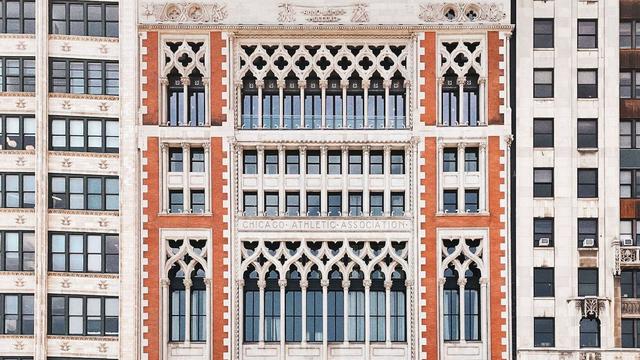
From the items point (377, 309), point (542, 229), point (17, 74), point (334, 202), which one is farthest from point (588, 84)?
point (17, 74)

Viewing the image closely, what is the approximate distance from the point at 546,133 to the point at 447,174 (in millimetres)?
5730

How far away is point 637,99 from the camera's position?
43.1m

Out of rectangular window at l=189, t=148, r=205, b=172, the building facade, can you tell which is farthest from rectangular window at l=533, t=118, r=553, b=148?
rectangular window at l=189, t=148, r=205, b=172

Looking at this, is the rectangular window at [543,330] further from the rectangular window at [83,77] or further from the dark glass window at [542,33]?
the rectangular window at [83,77]

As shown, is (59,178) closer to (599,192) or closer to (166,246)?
(166,246)

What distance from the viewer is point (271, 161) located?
43.4 m

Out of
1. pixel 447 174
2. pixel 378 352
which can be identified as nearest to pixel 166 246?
pixel 378 352

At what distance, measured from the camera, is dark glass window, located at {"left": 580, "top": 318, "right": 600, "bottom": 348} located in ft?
139

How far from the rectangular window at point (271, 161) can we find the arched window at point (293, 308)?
18.0ft

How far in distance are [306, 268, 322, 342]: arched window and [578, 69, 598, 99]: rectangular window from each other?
56.2ft

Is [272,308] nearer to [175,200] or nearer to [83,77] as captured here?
[175,200]

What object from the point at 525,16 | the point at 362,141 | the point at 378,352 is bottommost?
the point at 378,352

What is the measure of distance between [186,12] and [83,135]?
8438mm

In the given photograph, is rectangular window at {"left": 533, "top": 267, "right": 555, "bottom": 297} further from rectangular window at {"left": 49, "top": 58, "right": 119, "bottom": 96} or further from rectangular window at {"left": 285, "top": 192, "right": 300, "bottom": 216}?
rectangular window at {"left": 49, "top": 58, "right": 119, "bottom": 96}
